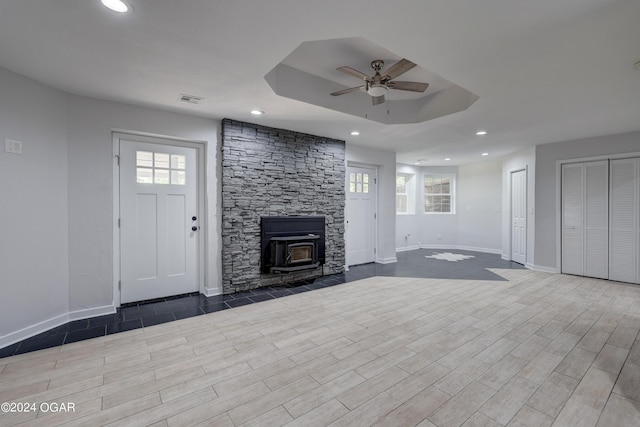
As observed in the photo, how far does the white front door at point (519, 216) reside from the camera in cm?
606

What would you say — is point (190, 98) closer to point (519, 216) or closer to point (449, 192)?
point (519, 216)

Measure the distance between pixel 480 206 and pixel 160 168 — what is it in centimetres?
788

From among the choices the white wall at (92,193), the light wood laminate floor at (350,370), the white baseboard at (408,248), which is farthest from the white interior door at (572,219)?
the white wall at (92,193)

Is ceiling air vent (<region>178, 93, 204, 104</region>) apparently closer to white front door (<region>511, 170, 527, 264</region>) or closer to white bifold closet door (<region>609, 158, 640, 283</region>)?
white front door (<region>511, 170, 527, 264</region>)

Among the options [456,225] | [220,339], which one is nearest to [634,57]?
[220,339]

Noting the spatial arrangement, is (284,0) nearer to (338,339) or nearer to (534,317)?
(338,339)

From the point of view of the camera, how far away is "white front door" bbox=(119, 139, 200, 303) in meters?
3.58

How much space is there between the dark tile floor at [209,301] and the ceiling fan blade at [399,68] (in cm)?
309

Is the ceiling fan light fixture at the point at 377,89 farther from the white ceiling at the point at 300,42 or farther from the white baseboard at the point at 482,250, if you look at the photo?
the white baseboard at the point at 482,250

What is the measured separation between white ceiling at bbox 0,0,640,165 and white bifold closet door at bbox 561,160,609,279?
66.5 inches

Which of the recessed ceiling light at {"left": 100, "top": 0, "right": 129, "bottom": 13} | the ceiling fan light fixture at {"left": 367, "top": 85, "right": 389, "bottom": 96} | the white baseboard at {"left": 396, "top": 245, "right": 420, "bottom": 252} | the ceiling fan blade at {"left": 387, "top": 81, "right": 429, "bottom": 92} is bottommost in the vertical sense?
the white baseboard at {"left": 396, "top": 245, "right": 420, "bottom": 252}

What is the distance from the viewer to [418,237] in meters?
8.48

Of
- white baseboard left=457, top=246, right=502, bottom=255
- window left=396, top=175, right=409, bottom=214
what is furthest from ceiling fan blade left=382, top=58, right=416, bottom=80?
white baseboard left=457, top=246, right=502, bottom=255

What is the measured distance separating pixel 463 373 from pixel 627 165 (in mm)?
5168
